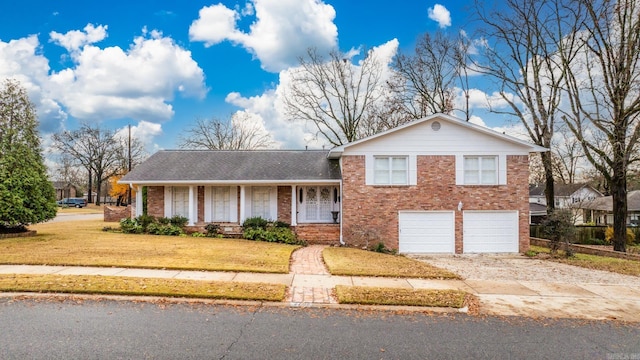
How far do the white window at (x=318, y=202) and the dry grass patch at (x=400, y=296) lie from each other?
10622 millimetres

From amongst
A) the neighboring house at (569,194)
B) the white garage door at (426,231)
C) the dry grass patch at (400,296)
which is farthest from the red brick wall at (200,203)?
the neighboring house at (569,194)

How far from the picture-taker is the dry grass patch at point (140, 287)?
24.3 ft

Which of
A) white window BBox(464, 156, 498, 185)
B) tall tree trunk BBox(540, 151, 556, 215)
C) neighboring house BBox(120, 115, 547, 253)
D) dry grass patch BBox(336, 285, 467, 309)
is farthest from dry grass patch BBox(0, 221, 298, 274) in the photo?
tall tree trunk BBox(540, 151, 556, 215)

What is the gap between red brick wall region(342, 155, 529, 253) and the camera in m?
16.9

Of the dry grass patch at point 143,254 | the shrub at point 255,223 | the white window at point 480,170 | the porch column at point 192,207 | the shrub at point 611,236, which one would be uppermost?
the white window at point 480,170

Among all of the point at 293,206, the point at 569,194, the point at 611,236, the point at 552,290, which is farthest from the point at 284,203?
the point at 569,194

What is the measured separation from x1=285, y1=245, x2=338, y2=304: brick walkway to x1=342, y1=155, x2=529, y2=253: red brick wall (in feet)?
9.75

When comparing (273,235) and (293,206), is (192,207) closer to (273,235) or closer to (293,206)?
(273,235)

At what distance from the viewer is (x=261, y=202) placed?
1923 centimetres

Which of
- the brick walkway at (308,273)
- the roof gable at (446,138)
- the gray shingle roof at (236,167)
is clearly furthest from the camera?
the gray shingle roof at (236,167)

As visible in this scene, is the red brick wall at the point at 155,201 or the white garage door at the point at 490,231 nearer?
the white garage door at the point at 490,231

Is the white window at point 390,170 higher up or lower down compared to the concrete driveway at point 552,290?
higher up

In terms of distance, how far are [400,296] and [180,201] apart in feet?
48.4

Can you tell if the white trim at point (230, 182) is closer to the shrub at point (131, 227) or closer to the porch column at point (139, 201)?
the porch column at point (139, 201)
